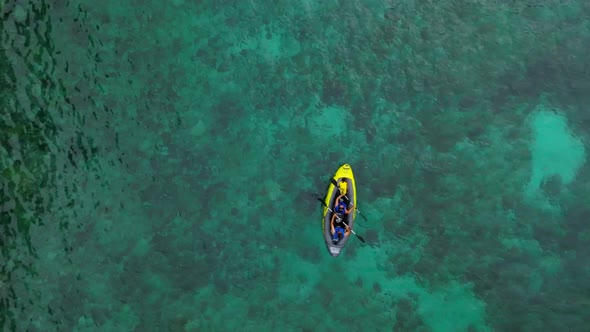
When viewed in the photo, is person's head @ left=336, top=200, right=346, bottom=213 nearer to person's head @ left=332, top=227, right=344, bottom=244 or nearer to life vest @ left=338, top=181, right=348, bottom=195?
life vest @ left=338, top=181, right=348, bottom=195

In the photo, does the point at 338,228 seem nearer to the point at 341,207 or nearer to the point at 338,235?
the point at 338,235

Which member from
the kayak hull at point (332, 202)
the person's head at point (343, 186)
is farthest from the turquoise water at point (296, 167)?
the person's head at point (343, 186)

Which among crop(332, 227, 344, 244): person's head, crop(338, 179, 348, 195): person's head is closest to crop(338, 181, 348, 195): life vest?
crop(338, 179, 348, 195): person's head

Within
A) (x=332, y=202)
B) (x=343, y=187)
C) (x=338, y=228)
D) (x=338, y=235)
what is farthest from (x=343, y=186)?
(x=338, y=235)

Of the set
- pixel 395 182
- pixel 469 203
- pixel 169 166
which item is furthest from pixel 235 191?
pixel 469 203

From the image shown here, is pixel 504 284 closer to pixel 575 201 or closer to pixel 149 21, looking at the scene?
pixel 575 201

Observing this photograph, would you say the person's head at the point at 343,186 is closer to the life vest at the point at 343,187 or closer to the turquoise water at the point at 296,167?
the life vest at the point at 343,187
